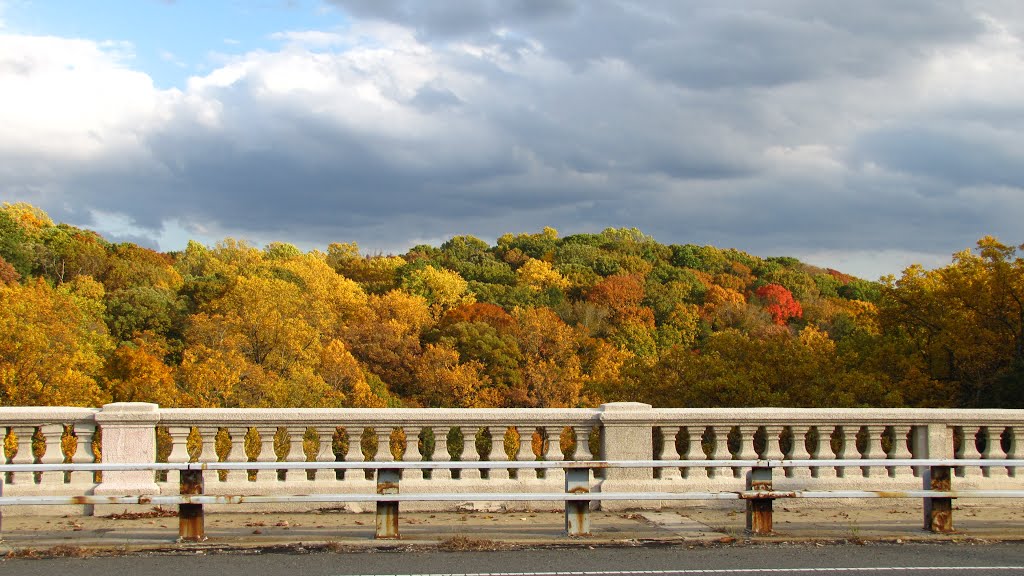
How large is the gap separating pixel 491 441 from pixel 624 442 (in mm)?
1452

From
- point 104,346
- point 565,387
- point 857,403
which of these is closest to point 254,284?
point 104,346

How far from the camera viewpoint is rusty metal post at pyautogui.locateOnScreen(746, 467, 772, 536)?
9172 millimetres

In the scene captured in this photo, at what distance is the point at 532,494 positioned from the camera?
912 cm

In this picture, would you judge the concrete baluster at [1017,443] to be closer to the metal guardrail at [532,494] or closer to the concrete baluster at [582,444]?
the metal guardrail at [532,494]

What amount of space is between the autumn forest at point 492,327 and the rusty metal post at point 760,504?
11.4m

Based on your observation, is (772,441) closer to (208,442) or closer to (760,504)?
(760,504)

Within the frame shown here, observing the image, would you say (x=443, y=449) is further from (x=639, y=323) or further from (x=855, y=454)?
(x=639, y=323)

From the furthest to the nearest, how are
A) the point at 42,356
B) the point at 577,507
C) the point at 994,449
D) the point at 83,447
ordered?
the point at 42,356 → the point at 994,449 → the point at 83,447 → the point at 577,507

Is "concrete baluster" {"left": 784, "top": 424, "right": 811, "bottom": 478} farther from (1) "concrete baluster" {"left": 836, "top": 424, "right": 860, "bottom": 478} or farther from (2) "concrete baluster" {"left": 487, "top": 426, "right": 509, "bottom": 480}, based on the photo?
(2) "concrete baluster" {"left": 487, "top": 426, "right": 509, "bottom": 480}

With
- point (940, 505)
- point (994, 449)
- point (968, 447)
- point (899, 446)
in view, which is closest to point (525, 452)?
point (940, 505)

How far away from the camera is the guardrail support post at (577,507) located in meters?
9.07

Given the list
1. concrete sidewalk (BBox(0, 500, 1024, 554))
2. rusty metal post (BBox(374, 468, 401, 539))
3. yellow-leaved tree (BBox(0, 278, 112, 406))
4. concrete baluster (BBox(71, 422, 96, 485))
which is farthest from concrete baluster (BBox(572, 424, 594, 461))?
yellow-leaved tree (BBox(0, 278, 112, 406))

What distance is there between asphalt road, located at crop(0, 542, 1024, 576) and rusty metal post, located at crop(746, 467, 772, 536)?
0.37 m

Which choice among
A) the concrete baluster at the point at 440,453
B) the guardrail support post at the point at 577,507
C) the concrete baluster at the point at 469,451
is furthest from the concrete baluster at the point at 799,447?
the concrete baluster at the point at 440,453
